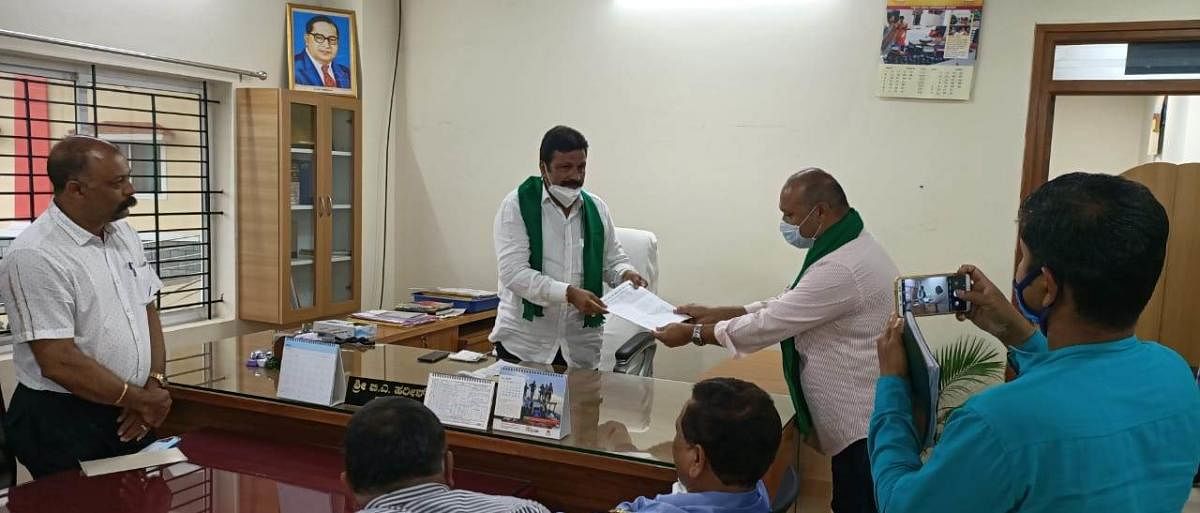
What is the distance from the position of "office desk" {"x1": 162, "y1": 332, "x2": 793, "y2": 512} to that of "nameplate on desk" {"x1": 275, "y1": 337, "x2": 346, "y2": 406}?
29 millimetres

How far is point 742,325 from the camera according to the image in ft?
7.63

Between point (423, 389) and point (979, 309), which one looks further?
point (423, 389)

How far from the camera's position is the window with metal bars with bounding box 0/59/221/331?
3.43 meters

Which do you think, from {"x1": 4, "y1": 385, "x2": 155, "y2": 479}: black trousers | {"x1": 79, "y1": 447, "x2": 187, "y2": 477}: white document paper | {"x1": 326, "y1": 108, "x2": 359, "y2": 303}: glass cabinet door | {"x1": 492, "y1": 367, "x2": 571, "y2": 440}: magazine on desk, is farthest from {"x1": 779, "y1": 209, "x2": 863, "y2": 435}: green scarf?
{"x1": 326, "y1": 108, "x2": 359, "y2": 303}: glass cabinet door

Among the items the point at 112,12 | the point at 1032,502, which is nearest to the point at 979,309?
the point at 1032,502

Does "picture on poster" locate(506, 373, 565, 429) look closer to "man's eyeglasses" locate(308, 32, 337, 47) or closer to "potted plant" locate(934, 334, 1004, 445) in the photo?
"potted plant" locate(934, 334, 1004, 445)

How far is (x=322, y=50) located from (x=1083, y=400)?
14.3 ft

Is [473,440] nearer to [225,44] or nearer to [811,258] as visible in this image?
[811,258]

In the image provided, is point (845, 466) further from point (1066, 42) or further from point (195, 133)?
point (195, 133)

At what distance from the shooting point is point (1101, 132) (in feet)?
19.3

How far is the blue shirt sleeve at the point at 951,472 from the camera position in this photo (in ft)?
3.29

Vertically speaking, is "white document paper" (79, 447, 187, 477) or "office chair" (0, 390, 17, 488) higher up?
"white document paper" (79, 447, 187, 477)

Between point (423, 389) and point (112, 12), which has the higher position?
point (112, 12)

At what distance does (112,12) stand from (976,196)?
3959mm
